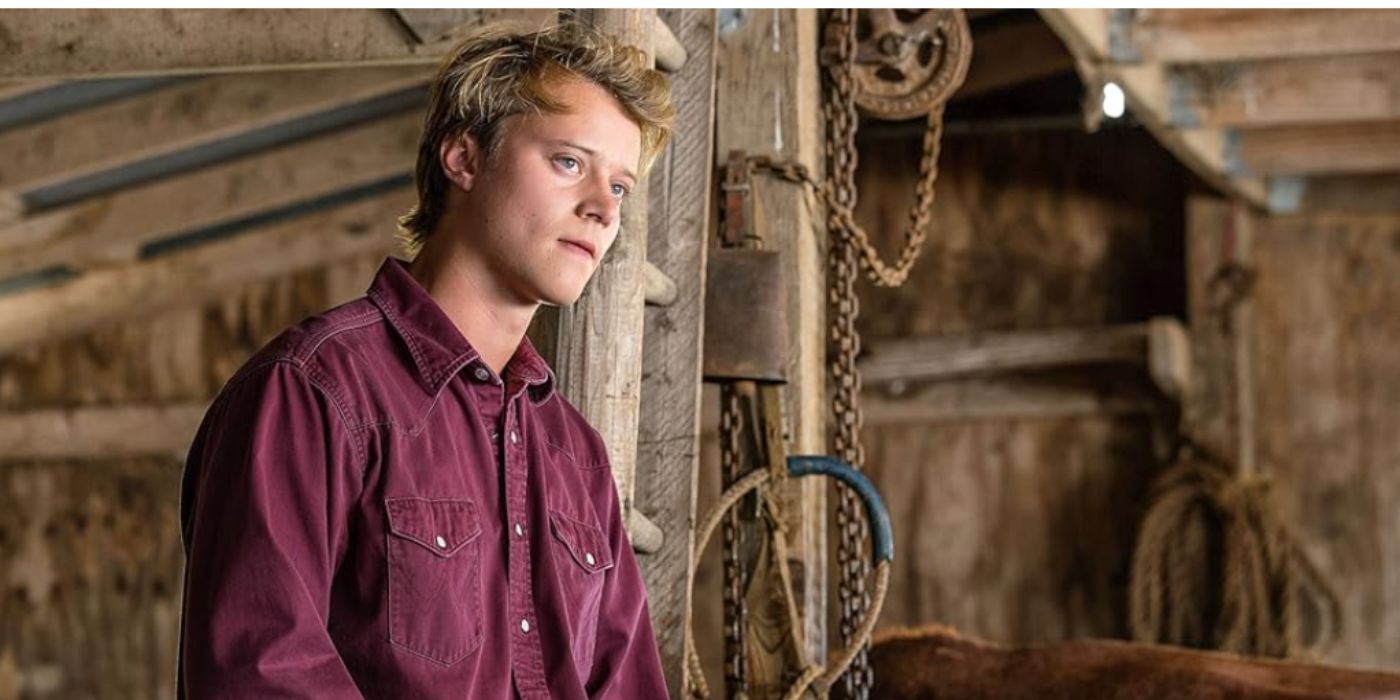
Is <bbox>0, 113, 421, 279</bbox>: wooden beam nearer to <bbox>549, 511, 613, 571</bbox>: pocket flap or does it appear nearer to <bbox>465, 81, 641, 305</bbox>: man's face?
<bbox>549, 511, 613, 571</bbox>: pocket flap

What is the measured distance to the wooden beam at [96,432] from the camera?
24.5 ft

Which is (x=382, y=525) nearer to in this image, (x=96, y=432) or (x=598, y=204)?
(x=598, y=204)

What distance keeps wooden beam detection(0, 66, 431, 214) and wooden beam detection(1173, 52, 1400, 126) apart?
88.2 inches

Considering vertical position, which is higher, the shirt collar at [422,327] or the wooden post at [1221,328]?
the wooden post at [1221,328]

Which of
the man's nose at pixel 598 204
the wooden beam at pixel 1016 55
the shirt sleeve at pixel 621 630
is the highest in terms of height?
the wooden beam at pixel 1016 55

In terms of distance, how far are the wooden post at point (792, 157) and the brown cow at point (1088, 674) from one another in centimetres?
30

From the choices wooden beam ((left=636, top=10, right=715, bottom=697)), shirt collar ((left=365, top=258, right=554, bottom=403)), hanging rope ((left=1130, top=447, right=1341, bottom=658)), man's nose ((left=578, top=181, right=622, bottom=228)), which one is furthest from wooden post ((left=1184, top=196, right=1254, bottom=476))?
shirt collar ((left=365, top=258, right=554, bottom=403))

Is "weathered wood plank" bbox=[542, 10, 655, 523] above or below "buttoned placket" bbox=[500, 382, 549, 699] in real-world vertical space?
above

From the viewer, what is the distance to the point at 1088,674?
3.91m

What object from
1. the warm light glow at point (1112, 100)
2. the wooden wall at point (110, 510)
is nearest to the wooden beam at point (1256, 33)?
the warm light glow at point (1112, 100)

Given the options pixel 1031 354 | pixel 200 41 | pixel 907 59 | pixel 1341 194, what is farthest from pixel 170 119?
pixel 1341 194

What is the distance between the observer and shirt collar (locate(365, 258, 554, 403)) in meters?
2.22

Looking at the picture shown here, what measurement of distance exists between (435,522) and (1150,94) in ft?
12.6

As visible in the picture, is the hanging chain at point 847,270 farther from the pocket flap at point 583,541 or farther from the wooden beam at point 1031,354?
the wooden beam at point 1031,354
